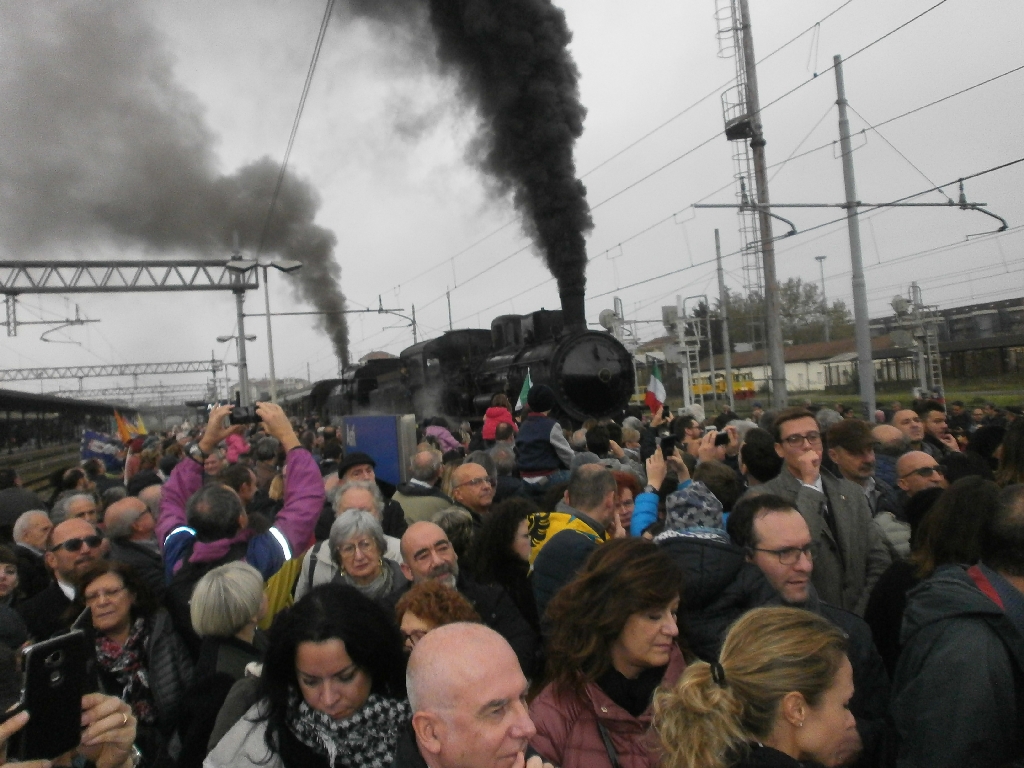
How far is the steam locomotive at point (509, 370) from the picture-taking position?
539 inches

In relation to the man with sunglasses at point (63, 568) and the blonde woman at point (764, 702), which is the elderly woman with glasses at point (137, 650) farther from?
the blonde woman at point (764, 702)

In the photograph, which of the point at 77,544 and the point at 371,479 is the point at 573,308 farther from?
A: the point at 77,544

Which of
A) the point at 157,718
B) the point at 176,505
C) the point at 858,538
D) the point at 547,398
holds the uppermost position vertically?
the point at 547,398

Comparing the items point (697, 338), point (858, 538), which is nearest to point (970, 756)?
point (858, 538)

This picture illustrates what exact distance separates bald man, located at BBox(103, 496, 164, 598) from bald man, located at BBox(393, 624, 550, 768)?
3211mm

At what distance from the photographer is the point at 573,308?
15.2m

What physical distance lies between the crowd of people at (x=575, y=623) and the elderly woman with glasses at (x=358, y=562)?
0.01 m

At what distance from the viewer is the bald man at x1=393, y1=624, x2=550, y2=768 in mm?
1771

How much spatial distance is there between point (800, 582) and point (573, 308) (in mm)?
12456

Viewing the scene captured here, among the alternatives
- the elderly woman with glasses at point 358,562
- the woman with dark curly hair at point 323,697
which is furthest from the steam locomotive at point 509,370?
the woman with dark curly hair at point 323,697

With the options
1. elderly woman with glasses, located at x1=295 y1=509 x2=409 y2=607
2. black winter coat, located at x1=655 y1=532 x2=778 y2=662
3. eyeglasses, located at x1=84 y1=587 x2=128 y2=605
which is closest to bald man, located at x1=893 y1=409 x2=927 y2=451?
black winter coat, located at x1=655 y1=532 x2=778 y2=662

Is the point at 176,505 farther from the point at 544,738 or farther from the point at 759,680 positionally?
the point at 759,680

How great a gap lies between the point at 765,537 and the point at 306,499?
2.34 metres

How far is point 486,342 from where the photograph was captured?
19.2 meters
